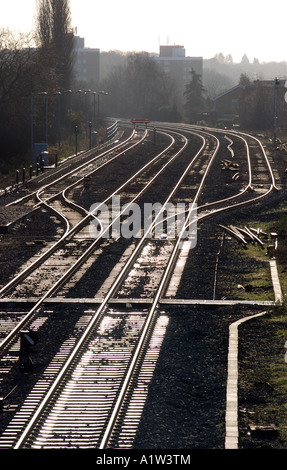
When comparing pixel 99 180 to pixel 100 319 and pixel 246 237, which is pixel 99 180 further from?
pixel 100 319

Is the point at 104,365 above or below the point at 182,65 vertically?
below

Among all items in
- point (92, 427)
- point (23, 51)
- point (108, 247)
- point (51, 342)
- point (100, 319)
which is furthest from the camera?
point (23, 51)

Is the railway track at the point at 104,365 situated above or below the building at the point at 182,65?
below

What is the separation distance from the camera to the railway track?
29.8 ft

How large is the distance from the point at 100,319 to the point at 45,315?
1064 mm

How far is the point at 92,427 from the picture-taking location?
920cm

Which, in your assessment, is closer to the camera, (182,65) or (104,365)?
(104,365)

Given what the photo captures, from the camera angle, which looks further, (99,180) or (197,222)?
(99,180)

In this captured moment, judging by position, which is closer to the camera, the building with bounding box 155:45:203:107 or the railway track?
the railway track

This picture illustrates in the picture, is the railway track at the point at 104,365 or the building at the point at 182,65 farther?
the building at the point at 182,65

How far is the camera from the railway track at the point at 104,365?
9070 mm

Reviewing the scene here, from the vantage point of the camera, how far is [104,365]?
36.9ft

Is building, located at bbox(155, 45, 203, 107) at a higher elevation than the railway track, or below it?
higher
